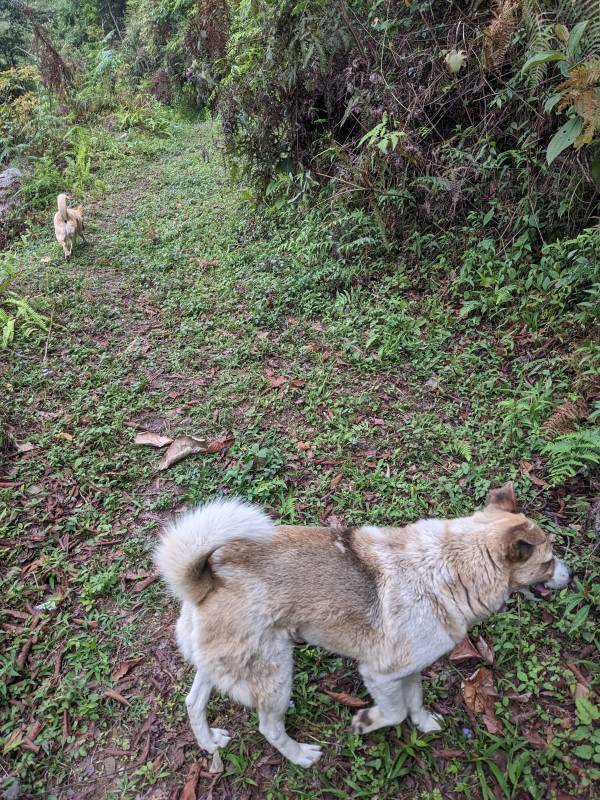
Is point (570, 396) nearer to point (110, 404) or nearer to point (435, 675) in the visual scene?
point (435, 675)

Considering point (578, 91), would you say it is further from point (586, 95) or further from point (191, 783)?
point (191, 783)

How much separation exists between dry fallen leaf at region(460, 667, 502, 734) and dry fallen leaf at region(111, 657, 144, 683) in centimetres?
200

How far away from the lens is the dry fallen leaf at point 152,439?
4617mm

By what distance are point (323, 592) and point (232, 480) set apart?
194 centimetres

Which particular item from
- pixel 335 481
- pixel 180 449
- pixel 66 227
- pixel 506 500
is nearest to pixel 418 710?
pixel 506 500

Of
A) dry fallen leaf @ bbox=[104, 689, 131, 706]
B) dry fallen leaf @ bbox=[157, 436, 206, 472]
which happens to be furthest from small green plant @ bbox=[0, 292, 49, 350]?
dry fallen leaf @ bbox=[104, 689, 131, 706]

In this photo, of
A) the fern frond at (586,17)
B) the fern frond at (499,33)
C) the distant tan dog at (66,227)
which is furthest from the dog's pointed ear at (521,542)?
the distant tan dog at (66,227)

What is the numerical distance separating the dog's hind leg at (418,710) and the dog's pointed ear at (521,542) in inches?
34.8

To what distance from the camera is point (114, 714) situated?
114 inches

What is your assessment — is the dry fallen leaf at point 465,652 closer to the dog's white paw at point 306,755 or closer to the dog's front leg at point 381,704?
the dog's front leg at point 381,704

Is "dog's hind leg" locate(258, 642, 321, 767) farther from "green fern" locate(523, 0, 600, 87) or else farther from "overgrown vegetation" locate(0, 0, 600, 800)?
"green fern" locate(523, 0, 600, 87)

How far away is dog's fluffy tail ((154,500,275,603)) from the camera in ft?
7.45

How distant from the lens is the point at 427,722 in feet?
8.77

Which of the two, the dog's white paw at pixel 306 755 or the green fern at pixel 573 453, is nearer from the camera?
the dog's white paw at pixel 306 755
